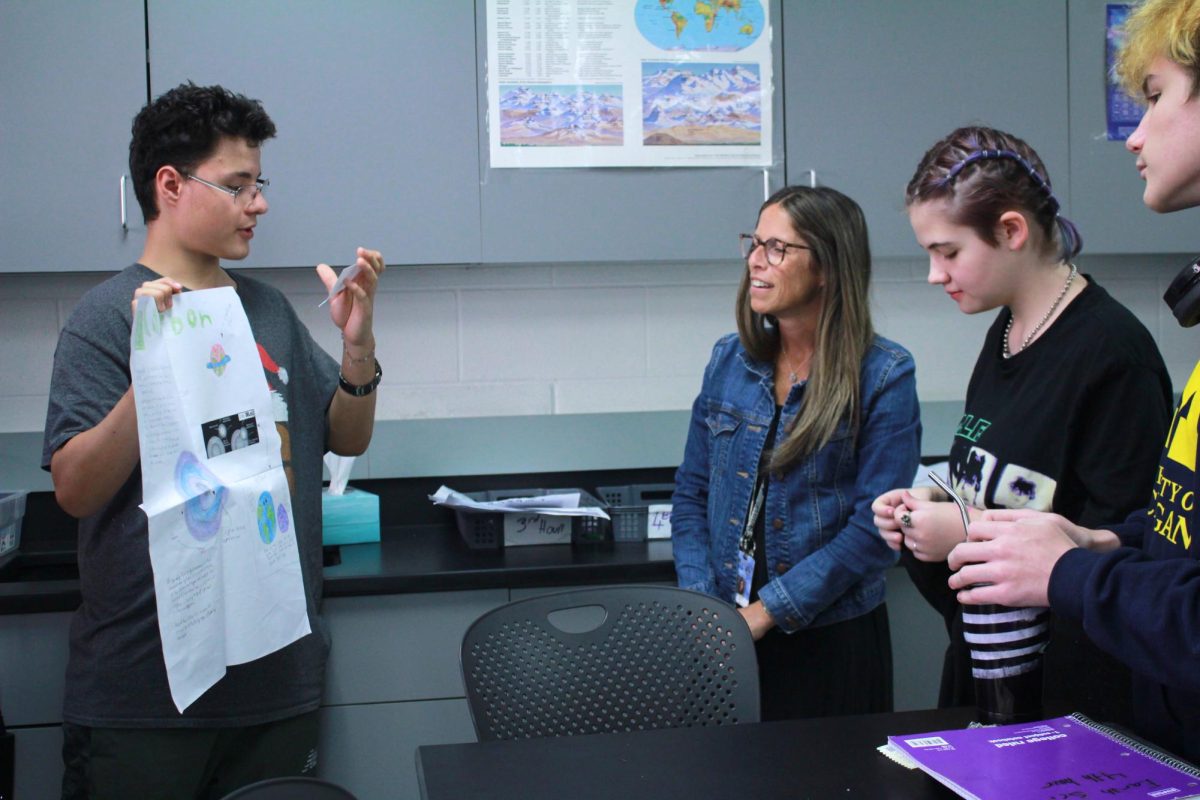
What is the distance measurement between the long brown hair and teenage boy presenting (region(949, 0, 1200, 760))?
2.82ft

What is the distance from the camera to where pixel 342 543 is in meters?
2.46

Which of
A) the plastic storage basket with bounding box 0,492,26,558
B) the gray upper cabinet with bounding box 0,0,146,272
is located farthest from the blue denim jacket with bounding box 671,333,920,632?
the plastic storage basket with bounding box 0,492,26,558

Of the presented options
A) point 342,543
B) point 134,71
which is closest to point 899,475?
point 342,543

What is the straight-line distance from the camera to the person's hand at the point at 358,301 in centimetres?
186

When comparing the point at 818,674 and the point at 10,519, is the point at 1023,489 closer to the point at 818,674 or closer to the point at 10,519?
the point at 818,674

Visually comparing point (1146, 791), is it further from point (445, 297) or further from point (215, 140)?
point (445, 297)

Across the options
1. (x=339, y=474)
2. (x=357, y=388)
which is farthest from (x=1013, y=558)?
(x=339, y=474)

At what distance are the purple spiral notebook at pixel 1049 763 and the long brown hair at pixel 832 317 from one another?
0.88 meters

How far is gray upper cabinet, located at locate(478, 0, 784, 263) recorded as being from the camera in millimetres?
2416

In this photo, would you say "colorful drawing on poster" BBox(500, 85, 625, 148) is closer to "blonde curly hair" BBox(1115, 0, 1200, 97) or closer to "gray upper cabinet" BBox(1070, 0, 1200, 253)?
"gray upper cabinet" BBox(1070, 0, 1200, 253)

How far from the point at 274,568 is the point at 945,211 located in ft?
3.90

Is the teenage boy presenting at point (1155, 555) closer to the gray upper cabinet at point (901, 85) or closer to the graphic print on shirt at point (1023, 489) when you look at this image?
the graphic print on shirt at point (1023, 489)

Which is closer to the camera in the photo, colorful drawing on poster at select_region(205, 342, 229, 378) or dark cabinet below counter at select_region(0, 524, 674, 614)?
colorful drawing on poster at select_region(205, 342, 229, 378)

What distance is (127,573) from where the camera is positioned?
169cm
